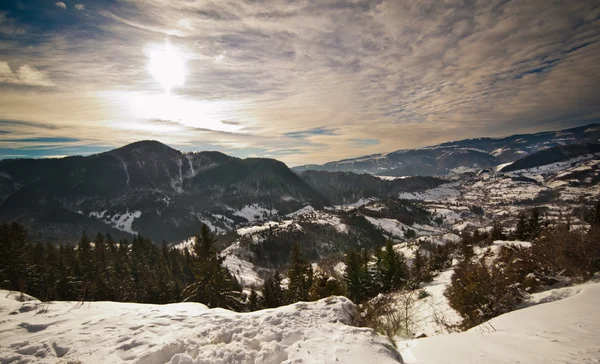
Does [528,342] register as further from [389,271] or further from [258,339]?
[389,271]

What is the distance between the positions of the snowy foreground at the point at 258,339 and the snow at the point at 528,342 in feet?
0.09

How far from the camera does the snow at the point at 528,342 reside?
7309mm

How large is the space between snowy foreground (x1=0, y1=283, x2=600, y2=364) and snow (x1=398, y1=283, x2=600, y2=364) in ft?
0.09

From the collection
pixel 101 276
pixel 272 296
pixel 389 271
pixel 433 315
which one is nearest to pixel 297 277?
pixel 433 315

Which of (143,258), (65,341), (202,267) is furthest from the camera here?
(143,258)

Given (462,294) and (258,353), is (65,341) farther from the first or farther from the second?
(462,294)

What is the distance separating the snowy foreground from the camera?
271 inches

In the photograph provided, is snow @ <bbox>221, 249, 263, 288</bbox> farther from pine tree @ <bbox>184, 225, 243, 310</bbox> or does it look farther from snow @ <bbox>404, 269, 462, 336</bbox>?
pine tree @ <bbox>184, 225, 243, 310</bbox>

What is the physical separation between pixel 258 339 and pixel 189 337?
2.20m

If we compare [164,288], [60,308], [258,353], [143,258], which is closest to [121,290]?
[164,288]

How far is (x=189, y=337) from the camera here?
7.75 metres

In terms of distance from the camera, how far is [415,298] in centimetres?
3441

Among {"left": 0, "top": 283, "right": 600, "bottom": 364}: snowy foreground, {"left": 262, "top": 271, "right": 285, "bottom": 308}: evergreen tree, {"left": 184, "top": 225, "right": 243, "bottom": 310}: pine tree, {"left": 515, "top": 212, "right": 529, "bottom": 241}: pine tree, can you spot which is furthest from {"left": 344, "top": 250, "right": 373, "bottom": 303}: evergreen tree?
{"left": 515, "top": 212, "right": 529, "bottom": 241}: pine tree

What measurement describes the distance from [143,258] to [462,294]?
298 feet
